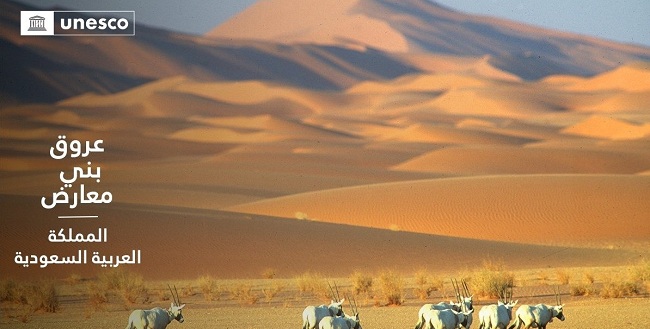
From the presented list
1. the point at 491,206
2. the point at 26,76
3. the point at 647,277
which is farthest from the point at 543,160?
the point at 26,76

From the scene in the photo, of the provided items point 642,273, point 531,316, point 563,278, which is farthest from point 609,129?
point 531,316

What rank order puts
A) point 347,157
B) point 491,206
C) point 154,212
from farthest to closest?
point 347,157 → point 491,206 → point 154,212

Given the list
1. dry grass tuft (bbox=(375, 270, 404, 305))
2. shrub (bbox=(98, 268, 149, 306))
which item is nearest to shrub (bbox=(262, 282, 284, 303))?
dry grass tuft (bbox=(375, 270, 404, 305))

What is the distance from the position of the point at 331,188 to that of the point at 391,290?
3352 centimetres

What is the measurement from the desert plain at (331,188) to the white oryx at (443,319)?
9.54 ft

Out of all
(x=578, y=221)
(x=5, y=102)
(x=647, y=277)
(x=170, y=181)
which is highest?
(x=5, y=102)

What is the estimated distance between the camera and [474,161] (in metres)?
70.3

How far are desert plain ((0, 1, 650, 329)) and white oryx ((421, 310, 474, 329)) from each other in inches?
115

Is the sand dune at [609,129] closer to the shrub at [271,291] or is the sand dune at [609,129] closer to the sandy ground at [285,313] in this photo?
the shrub at [271,291]

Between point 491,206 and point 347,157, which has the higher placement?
point 347,157

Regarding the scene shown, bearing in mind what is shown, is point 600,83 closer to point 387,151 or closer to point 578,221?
point 387,151

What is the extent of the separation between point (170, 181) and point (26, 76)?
53500mm

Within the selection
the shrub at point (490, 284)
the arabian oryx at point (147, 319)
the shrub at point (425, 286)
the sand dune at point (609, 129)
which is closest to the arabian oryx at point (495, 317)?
the arabian oryx at point (147, 319)

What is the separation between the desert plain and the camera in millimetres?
24453
